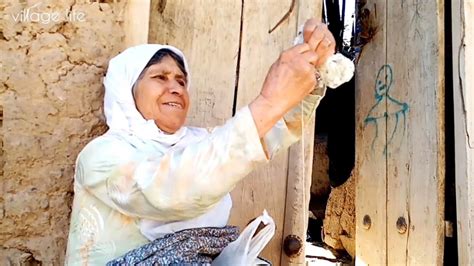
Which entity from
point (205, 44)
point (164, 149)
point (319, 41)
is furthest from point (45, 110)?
point (319, 41)

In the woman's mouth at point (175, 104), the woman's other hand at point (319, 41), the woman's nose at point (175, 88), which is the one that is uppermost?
the woman's other hand at point (319, 41)

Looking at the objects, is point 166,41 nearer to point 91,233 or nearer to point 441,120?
point 91,233

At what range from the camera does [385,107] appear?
8.02 ft

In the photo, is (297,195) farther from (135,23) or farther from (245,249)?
(135,23)

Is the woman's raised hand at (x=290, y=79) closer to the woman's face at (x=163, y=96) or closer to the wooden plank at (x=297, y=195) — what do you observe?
the woman's face at (x=163, y=96)

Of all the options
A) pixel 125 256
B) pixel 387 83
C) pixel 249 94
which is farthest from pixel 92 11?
pixel 387 83

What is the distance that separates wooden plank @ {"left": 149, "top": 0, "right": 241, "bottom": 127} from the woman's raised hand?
29.8 inches

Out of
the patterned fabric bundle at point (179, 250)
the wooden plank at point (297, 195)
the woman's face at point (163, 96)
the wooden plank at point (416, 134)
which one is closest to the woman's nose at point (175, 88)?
the woman's face at point (163, 96)

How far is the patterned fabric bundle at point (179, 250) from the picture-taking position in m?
1.36

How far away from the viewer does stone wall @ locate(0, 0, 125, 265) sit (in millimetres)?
1683

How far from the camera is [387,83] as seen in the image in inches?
96.6

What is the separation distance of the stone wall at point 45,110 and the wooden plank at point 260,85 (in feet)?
1.58

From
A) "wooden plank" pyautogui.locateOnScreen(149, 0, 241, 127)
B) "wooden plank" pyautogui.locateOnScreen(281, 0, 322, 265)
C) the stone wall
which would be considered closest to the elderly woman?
the stone wall

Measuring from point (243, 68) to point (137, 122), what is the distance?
2.06 feet
